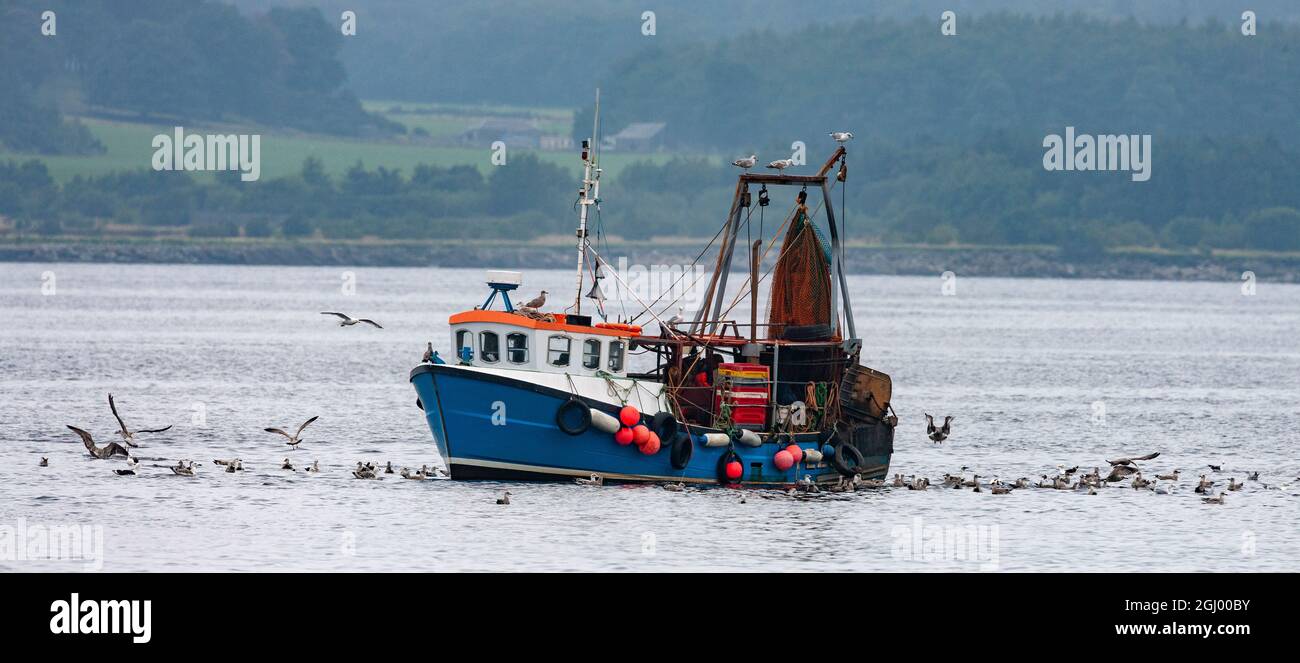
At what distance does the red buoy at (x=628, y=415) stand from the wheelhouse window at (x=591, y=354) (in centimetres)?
149

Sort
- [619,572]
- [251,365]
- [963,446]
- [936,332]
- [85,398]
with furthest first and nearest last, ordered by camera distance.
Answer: [936,332] → [251,365] → [85,398] → [963,446] → [619,572]

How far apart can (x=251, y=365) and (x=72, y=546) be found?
58932mm

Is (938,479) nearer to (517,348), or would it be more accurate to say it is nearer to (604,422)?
(604,422)

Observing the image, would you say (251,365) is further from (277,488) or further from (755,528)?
(755,528)

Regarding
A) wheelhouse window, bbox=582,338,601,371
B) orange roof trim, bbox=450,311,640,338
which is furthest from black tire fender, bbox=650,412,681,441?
orange roof trim, bbox=450,311,640,338

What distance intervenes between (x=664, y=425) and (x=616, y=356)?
2133mm

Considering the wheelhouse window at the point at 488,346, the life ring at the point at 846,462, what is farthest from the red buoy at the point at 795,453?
the wheelhouse window at the point at 488,346

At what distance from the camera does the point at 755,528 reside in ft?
150

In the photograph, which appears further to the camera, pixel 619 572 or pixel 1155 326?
pixel 1155 326

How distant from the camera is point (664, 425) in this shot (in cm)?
4912

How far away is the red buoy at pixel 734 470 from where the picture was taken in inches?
1978

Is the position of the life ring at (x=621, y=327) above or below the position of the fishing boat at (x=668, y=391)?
above

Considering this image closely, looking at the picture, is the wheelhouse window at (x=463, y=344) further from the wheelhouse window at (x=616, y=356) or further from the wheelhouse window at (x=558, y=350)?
the wheelhouse window at (x=616, y=356)
